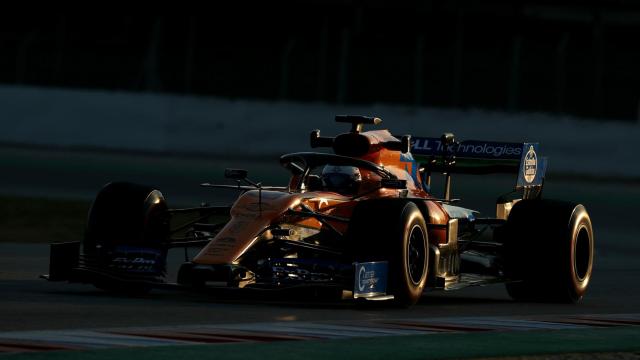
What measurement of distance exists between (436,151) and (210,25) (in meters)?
22.4

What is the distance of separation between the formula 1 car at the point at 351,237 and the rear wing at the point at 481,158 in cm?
2

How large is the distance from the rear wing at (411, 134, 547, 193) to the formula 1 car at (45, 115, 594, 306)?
0.07ft

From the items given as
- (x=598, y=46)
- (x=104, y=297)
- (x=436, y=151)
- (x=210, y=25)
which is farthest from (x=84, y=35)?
(x=104, y=297)

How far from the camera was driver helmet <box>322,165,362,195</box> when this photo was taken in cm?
1395

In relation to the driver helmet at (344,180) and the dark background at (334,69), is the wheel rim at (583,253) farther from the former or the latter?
the dark background at (334,69)

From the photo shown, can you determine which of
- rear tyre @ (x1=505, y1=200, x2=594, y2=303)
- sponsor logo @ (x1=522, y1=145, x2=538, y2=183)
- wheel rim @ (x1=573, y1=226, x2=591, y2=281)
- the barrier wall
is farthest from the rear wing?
the barrier wall

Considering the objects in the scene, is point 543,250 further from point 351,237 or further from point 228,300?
point 228,300

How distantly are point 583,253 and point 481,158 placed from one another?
157 centimetres

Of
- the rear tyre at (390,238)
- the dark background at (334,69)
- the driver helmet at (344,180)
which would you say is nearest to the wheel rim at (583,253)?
the driver helmet at (344,180)

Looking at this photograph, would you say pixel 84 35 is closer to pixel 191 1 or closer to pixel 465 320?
pixel 191 1

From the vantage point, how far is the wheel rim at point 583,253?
14.7 metres

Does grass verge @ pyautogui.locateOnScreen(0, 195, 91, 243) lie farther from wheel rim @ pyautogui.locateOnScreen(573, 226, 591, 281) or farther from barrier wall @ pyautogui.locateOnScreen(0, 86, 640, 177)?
wheel rim @ pyautogui.locateOnScreen(573, 226, 591, 281)

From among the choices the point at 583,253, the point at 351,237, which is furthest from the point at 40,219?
the point at 351,237

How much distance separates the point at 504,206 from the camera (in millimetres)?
15297
